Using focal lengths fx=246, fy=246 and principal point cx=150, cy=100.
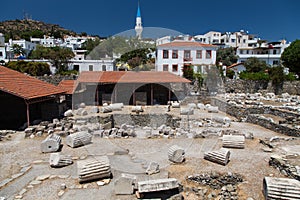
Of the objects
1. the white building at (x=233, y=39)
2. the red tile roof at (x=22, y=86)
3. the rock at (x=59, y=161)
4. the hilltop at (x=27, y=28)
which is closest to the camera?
the rock at (x=59, y=161)

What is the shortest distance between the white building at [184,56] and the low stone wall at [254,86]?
412 centimetres

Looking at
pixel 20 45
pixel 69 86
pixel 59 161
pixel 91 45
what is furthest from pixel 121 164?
pixel 20 45

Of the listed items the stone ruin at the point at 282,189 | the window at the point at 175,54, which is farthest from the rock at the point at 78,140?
the window at the point at 175,54

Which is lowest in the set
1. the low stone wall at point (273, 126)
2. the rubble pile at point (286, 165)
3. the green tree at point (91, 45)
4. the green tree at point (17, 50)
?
the rubble pile at point (286, 165)

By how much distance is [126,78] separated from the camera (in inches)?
946

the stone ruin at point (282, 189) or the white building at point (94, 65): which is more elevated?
the white building at point (94, 65)

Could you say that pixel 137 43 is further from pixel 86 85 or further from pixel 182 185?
pixel 182 185

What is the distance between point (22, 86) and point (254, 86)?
2843 cm

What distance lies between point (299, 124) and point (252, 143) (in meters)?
5.26

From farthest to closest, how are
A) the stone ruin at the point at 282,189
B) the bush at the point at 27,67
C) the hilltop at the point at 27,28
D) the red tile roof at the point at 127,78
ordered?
the hilltop at the point at 27,28
the bush at the point at 27,67
the red tile roof at the point at 127,78
the stone ruin at the point at 282,189

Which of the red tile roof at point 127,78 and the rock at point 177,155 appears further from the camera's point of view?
the red tile roof at point 127,78

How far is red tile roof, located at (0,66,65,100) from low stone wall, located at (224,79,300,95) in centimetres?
2354

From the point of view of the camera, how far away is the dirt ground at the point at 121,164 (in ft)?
24.4

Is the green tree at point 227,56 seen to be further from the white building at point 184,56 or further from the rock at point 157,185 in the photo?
the rock at point 157,185
